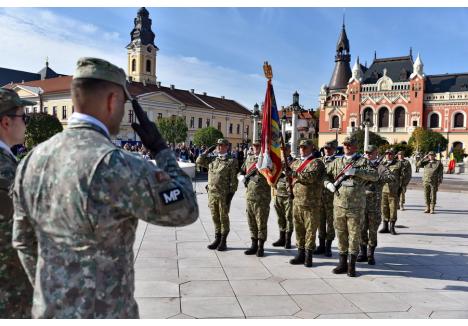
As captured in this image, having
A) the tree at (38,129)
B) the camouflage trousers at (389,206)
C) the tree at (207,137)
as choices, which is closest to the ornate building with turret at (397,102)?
the tree at (207,137)

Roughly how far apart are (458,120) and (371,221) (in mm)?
71873

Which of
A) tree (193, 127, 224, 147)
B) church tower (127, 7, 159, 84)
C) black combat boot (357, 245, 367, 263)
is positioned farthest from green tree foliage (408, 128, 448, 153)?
black combat boot (357, 245, 367, 263)

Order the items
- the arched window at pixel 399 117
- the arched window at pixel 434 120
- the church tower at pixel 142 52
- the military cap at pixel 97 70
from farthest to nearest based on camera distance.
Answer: the church tower at pixel 142 52, the arched window at pixel 399 117, the arched window at pixel 434 120, the military cap at pixel 97 70

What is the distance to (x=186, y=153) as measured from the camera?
32.7 metres

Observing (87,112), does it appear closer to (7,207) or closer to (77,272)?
(77,272)

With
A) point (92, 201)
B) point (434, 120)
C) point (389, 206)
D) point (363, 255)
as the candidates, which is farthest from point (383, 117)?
point (92, 201)

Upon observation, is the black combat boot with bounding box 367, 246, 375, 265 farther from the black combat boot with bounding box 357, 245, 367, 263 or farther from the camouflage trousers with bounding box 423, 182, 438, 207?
the camouflage trousers with bounding box 423, 182, 438, 207

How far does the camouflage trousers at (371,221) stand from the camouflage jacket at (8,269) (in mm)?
5656

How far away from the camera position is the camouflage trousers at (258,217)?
7.34 meters

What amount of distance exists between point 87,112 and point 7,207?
1.20 meters

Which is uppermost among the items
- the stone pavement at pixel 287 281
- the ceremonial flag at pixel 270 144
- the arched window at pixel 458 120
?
the arched window at pixel 458 120

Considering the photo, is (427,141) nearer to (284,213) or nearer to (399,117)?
(399,117)

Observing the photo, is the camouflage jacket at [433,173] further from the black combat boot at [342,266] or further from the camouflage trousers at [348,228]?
the black combat boot at [342,266]

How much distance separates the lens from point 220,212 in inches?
302
